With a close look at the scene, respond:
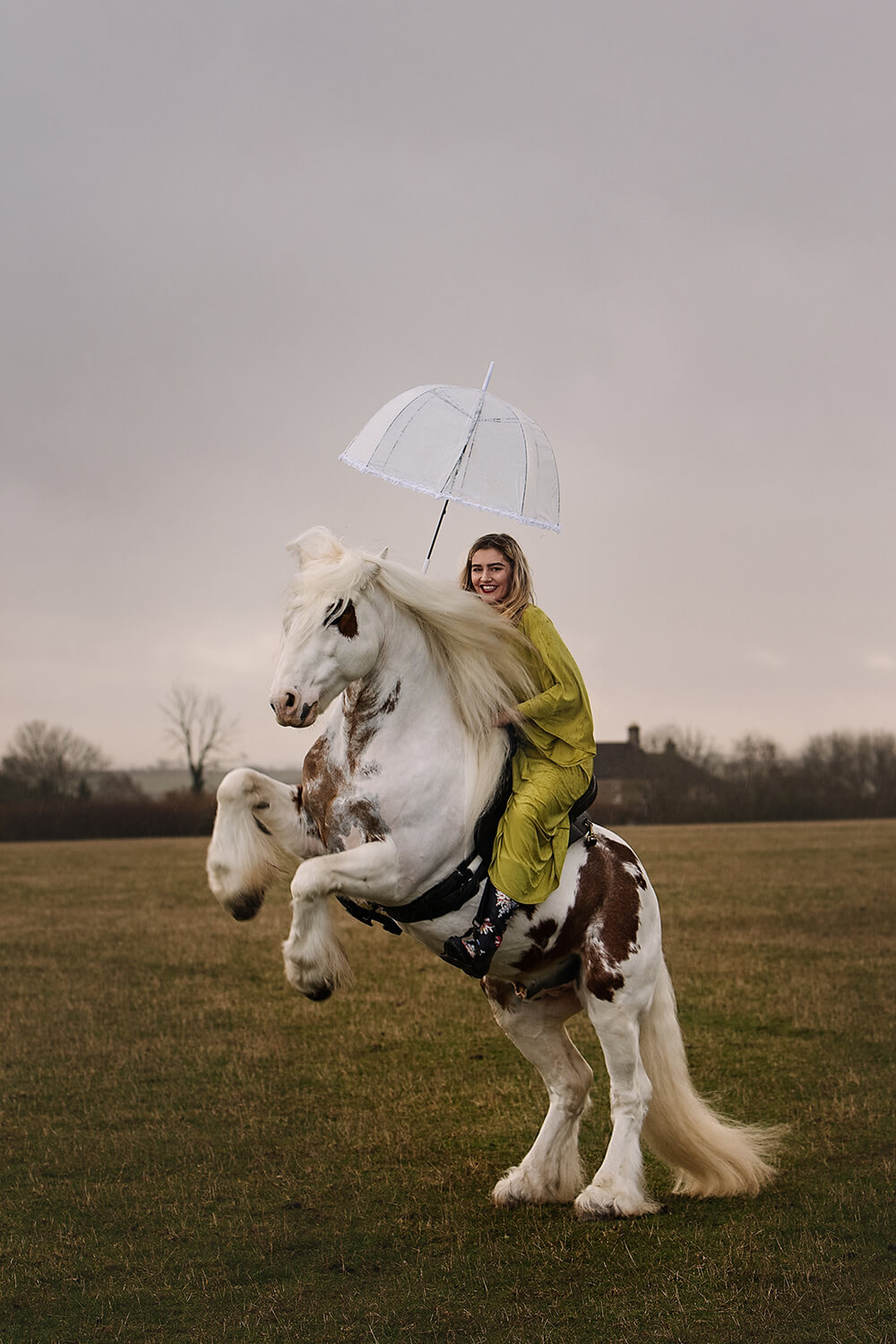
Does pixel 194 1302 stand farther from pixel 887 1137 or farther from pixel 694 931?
pixel 694 931

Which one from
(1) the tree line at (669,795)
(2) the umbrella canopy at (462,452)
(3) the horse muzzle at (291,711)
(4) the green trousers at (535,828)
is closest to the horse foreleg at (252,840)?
(3) the horse muzzle at (291,711)

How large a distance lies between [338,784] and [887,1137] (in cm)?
502

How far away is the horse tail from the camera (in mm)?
6324

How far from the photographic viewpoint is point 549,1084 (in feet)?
21.0

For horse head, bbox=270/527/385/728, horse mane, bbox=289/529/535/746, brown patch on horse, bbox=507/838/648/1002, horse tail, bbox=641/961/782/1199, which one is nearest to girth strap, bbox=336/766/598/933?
horse mane, bbox=289/529/535/746

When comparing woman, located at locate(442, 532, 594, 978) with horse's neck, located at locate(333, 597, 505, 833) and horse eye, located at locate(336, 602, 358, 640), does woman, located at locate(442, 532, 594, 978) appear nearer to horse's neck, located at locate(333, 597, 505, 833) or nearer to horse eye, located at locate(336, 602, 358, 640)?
horse's neck, located at locate(333, 597, 505, 833)

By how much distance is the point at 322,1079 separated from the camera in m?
9.78

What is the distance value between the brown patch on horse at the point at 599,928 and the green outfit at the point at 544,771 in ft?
Result: 1.00

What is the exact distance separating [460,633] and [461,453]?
34.1 inches

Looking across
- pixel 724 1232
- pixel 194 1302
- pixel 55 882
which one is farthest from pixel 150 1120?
pixel 55 882

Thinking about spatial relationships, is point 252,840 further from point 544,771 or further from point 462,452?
point 462,452

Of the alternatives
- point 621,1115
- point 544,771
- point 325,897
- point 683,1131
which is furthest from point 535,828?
point 683,1131

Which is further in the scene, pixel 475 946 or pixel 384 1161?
pixel 384 1161

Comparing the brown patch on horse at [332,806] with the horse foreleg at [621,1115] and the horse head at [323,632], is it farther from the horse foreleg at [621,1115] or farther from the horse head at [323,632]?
the horse foreleg at [621,1115]
